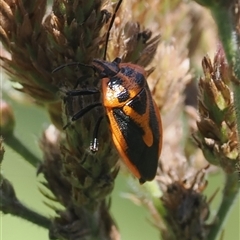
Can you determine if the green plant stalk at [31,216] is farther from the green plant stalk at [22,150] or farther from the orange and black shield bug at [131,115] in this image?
the orange and black shield bug at [131,115]

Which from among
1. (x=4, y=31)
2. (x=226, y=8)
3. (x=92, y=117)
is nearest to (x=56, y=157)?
(x=92, y=117)

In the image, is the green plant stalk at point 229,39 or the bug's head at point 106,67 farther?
the bug's head at point 106,67

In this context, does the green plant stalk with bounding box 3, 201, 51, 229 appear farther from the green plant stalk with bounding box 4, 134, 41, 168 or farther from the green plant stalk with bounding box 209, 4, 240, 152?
the green plant stalk with bounding box 209, 4, 240, 152

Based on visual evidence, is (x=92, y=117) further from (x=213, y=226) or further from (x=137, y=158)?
(x=213, y=226)

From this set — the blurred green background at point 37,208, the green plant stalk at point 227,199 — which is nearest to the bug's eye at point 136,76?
the green plant stalk at point 227,199

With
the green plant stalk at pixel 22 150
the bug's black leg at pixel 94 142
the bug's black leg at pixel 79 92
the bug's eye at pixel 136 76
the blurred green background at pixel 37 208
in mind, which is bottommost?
the blurred green background at pixel 37 208

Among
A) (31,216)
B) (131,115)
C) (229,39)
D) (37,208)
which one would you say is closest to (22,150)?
(31,216)

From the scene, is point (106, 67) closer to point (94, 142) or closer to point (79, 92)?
point (79, 92)
